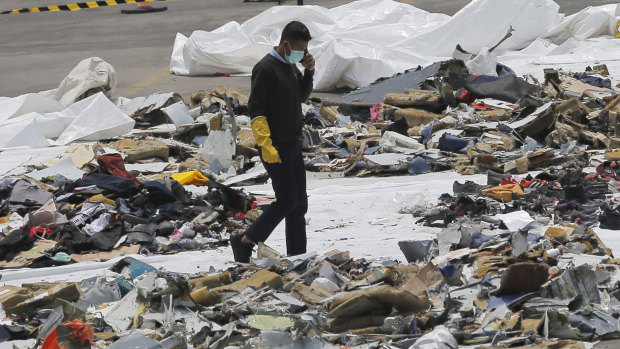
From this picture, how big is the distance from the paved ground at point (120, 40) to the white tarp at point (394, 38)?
66 centimetres

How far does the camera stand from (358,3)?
17.2m

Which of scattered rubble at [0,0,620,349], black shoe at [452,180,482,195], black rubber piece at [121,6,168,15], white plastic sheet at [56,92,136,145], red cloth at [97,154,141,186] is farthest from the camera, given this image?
black rubber piece at [121,6,168,15]

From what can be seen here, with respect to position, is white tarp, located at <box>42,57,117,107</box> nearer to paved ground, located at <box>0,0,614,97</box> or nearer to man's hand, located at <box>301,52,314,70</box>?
paved ground, located at <box>0,0,614,97</box>

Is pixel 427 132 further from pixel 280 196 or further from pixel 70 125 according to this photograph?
pixel 70 125

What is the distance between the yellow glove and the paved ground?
839 centimetres

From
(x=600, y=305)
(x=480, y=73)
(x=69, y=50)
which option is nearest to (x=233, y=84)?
(x=480, y=73)

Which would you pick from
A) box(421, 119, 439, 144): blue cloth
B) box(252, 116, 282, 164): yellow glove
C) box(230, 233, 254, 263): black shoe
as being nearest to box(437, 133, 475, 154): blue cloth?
box(421, 119, 439, 144): blue cloth

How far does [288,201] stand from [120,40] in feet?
48.1

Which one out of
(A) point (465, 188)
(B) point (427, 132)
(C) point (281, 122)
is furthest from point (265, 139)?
(B) point (427, 132)

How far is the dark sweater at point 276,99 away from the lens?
279 inches

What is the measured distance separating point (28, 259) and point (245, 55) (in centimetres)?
860

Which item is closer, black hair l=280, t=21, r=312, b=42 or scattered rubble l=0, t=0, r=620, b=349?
scattered rubble l=0, t=0, r=620, b=349

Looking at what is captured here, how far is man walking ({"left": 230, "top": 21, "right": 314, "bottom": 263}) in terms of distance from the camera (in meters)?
7.07

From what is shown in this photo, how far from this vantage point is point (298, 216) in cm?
737
